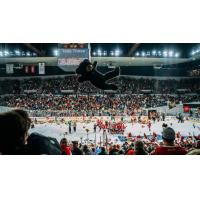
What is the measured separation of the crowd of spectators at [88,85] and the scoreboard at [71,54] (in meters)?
0.33

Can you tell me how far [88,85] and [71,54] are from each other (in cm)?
93

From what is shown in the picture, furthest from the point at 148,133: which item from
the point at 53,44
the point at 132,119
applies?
the point at 53,44

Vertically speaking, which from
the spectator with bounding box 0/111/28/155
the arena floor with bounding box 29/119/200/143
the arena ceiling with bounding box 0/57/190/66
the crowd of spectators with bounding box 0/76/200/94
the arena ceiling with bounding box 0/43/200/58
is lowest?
the arena floor with bounding box 29/119/200/143

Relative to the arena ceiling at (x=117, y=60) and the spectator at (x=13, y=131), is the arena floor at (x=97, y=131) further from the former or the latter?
the spectator at (x=13, y=131)

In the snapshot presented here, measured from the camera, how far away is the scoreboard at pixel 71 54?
659 centimetres

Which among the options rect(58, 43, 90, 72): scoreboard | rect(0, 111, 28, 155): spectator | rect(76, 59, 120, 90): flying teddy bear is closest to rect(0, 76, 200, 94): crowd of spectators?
rect(76, 59, 120, 90): flying teddy bear

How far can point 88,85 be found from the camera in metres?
7.26

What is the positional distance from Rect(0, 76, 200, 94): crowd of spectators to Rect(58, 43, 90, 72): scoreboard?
333mm

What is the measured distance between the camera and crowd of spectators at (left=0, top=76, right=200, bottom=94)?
7281 millimetres

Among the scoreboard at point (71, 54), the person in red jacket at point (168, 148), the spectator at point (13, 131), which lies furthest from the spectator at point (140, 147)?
the scoreboard at point (71, 54)

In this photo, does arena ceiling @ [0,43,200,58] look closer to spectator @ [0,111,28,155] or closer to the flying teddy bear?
the flying teddy bear

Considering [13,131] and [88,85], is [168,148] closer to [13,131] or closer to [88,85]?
[13,131]
